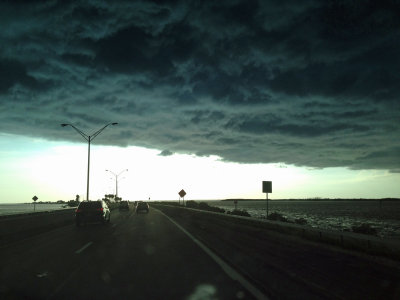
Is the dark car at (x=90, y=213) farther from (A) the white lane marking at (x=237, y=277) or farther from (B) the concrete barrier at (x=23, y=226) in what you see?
(A) the white lane marking at (x=237, y=277)

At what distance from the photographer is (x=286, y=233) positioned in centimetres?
1686

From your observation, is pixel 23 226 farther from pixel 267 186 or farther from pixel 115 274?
pixel 115 274

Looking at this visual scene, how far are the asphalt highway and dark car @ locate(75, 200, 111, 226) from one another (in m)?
10.7

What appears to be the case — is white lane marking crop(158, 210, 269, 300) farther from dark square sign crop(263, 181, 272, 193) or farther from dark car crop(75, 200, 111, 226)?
dark car crop(75, 200, 111, 226)

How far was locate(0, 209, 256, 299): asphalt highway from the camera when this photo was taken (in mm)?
6438

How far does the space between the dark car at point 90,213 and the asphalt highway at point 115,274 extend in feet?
35.2

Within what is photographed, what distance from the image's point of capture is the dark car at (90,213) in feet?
76.7

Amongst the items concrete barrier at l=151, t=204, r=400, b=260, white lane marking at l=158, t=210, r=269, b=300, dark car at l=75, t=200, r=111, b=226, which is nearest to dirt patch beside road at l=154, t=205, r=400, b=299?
white lane marking at l=158, t=210, r=269, b=300

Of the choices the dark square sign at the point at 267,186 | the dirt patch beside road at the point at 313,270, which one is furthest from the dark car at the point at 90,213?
the dirt patch beside road at the point at 313,270

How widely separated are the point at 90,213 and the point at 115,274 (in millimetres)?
16342

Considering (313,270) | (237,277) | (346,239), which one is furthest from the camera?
(346,239)

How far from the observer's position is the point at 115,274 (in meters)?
8.09

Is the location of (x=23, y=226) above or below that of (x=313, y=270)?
below

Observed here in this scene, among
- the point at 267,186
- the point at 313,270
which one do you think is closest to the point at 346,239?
the point at 313,270
